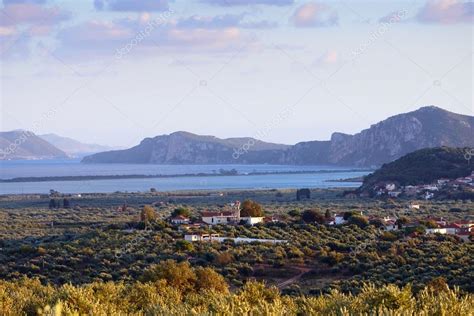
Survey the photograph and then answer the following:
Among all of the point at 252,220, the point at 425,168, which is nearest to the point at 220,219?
the point at 252,220

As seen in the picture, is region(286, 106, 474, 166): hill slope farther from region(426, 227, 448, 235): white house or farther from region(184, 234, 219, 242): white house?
region(184, 234, 219, 242): white house

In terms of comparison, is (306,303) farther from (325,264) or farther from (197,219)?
(197,219)

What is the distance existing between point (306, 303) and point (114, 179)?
143414mm

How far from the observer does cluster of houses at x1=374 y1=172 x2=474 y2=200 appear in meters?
73.5

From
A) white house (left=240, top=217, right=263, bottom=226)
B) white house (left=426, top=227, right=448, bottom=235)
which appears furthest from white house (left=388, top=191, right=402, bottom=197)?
white house (left=426, top=227, right=448, bottom=235)

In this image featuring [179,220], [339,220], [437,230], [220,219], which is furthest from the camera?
[220,219]

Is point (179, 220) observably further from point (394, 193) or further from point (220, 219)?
point (394, 193)

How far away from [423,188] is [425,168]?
361 inches

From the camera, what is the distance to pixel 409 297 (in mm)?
13656

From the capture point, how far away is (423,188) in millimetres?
75312

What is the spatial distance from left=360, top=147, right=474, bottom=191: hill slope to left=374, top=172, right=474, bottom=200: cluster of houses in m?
1.43

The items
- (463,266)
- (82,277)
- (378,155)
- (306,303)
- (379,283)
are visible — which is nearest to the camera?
(306,303)

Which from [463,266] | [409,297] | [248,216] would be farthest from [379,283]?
[248,216]

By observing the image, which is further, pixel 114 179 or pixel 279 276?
pixel 114 179
